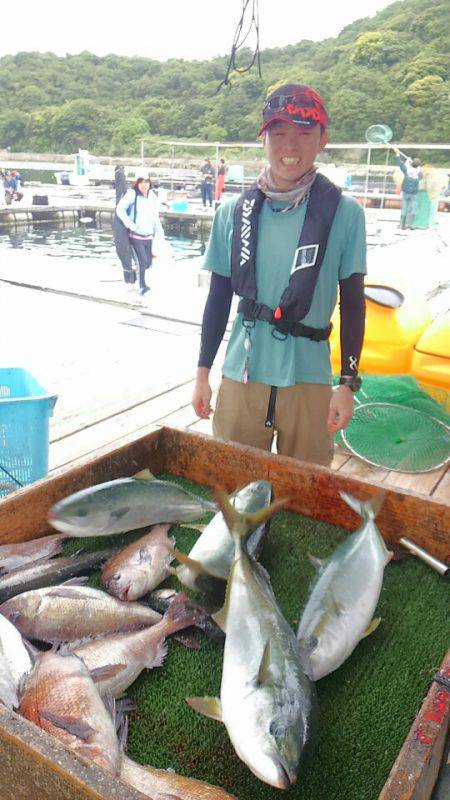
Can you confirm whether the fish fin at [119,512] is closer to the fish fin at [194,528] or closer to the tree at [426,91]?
the fish fin at [194,528]

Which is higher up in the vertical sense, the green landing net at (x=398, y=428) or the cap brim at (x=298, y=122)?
the cap brim at (x=298, y=122)

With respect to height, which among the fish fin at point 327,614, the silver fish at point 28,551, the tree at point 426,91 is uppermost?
the tree at point 426,91

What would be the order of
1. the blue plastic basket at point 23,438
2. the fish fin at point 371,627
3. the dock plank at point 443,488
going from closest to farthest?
the fish fin at point 371,627
the blue plastic basket at point 23,438
the dock plank at point 443,488

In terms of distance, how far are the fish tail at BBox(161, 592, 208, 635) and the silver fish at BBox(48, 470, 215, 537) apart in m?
0.43

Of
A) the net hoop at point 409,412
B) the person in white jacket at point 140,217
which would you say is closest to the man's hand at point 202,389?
the net hoop at point 409,412

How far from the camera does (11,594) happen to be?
180cm

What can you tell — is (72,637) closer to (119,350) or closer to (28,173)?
(119,350)

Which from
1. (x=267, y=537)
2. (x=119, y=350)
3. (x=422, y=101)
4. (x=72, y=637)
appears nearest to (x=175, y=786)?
(x=72, y=637)

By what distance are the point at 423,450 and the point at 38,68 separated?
10831 centimetres

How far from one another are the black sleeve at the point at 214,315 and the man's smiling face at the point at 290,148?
0.56 m

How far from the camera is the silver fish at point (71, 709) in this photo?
122 cm

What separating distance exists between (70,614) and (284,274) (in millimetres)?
1654

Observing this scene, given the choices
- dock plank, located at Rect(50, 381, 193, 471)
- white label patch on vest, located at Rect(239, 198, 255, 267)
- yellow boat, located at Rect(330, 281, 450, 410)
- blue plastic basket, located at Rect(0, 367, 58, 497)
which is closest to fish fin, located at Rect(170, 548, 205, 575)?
white label patch on vest, located at Rect(239, 198, 255, 267)

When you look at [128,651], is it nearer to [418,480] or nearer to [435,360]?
[435,360]
